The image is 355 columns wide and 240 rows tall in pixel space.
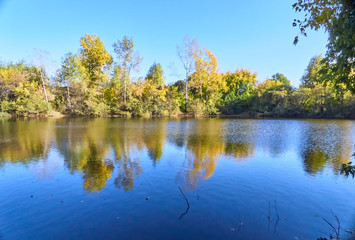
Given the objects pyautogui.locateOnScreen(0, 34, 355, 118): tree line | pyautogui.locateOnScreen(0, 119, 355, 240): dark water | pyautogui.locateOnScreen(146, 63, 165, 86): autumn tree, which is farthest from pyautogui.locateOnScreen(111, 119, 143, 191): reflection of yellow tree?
pyautogui.locateOnScreen(146, 63, 165, 86): autumn tree

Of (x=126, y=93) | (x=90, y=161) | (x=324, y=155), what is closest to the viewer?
(x=90, y=161)

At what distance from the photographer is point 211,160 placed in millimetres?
10016

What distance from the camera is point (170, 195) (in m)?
6.07

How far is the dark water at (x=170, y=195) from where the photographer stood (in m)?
4.38

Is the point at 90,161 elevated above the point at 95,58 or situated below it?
below

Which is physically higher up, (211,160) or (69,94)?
(69,94)

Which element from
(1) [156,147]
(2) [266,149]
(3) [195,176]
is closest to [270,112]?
(2) [266,149]

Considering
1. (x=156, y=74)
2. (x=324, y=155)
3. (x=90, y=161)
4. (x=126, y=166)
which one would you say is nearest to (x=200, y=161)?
(x=126, y=166)

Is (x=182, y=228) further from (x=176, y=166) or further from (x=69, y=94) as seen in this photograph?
(x=69, y=94)

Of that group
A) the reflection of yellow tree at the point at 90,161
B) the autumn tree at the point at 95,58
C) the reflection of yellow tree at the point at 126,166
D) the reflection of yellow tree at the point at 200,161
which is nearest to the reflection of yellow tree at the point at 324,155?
Answer: the reflection of yellow tree at the point at 200,161

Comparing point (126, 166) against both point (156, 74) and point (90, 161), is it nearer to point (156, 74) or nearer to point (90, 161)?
point (90, 161)

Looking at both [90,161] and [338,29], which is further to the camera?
[90,161]

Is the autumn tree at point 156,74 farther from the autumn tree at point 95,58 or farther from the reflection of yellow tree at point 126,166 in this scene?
the reflection of yellow tree at point 126,166

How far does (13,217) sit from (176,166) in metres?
5.82
